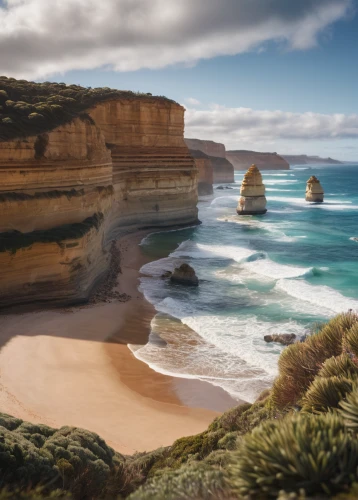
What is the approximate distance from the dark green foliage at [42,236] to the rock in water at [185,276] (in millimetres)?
5145

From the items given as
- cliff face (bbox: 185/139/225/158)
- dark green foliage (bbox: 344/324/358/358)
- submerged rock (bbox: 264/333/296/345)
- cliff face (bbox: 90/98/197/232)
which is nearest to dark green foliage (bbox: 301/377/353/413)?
dark green foliage (bbox: 344/324/358/358)

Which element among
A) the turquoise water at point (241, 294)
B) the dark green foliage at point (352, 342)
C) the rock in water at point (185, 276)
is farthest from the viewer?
the rock in water at point (185, 276)

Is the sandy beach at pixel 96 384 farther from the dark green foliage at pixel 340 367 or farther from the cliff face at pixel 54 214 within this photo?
the dark green foliage at pixel 340 367

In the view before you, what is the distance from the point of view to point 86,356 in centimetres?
1391

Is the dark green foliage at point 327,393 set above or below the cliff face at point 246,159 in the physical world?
below

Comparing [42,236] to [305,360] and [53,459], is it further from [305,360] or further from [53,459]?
[305,360]

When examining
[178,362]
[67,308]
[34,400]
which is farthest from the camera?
[67,308]

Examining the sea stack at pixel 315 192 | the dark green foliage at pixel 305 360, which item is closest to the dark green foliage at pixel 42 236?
the dark green foliage at pixel 305 360

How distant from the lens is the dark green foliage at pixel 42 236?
16.6m

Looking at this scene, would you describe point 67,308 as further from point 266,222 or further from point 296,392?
point 266,222

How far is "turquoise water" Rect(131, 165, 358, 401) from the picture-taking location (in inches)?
545

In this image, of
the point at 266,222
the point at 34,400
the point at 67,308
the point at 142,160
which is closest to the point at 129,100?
the point at 142,160

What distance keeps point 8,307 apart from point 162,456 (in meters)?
11.2

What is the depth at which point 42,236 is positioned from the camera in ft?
57.6
